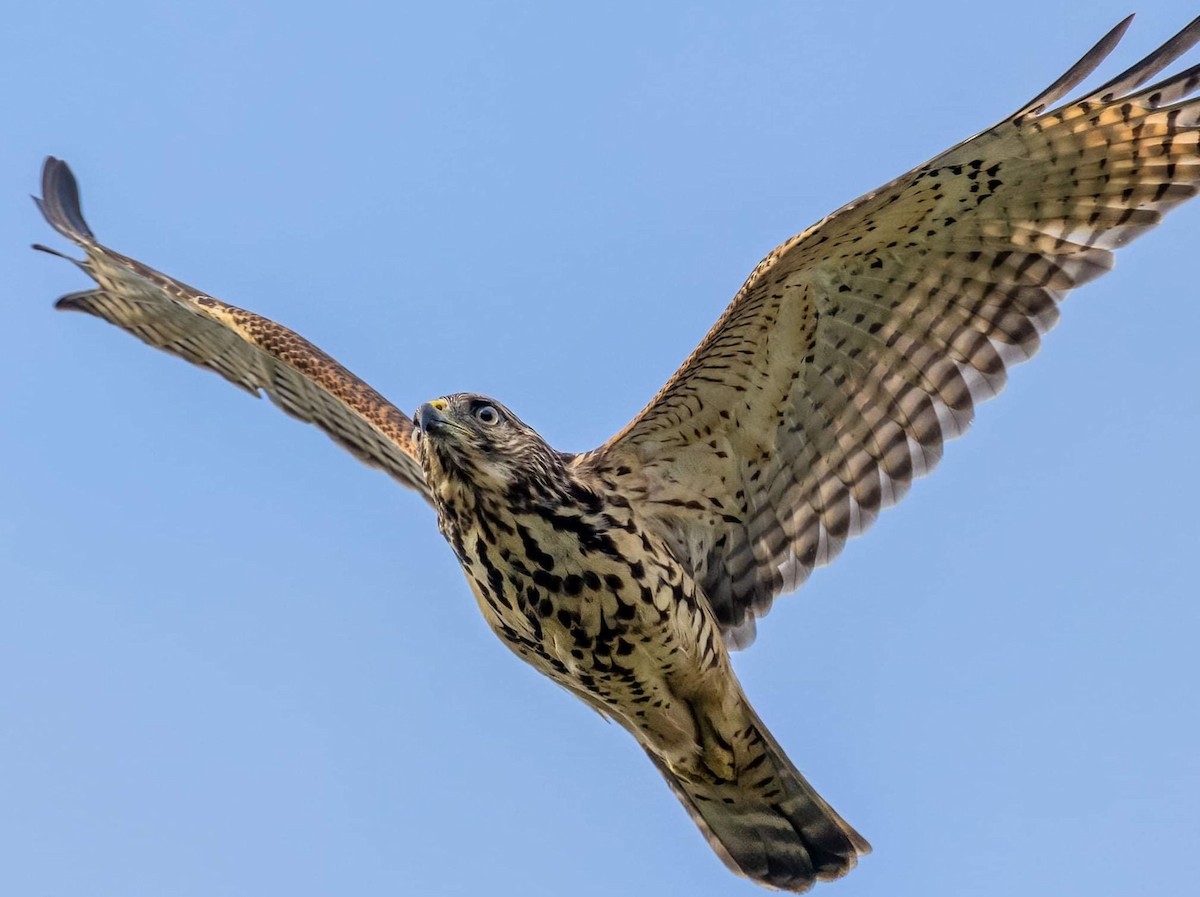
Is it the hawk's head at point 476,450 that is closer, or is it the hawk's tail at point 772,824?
the hawk's head at point 476,450

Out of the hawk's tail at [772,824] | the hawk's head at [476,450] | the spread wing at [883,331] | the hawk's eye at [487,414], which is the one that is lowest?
the hawk's tail at [772,824]

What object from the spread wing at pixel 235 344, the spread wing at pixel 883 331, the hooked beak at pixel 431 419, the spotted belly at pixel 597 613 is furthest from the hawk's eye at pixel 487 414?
the spread wing at pixel 235 344

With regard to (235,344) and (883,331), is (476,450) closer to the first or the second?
(883,331)

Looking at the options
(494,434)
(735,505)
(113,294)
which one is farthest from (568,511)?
(113,294)

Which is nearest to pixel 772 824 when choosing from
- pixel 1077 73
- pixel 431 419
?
pixel 431 419

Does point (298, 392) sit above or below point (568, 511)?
above

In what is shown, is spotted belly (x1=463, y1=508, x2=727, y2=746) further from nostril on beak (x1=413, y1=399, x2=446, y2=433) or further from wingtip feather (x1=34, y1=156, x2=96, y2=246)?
wingtip feather (x1=34, y1=156, x2=96, y2=246)

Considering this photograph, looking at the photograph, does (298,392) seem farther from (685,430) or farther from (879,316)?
(879,316)

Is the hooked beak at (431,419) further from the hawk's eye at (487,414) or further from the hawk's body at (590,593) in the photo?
the hawk's eye at (487,414)
